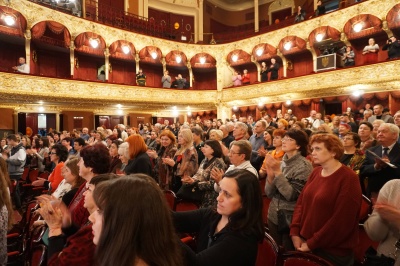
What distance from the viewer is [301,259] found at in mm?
1599

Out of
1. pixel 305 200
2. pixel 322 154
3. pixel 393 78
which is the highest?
pixel 393 78

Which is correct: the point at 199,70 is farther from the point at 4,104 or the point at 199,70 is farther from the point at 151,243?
the point at 151,243

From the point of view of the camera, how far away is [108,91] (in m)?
12.9

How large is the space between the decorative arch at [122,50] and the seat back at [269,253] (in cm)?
1350

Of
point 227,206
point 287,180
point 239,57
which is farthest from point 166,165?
point 239,57

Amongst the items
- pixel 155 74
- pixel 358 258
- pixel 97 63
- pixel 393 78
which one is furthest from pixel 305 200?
pixel 155 74

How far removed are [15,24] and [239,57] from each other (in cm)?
1020

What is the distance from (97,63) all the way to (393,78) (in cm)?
1261

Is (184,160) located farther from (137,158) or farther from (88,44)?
(88,44)

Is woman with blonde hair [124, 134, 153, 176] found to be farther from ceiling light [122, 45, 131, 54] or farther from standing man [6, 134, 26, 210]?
ceiling light [122, 45, 131, 54]

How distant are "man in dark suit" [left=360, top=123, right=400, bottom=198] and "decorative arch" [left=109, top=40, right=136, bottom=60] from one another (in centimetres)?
1261

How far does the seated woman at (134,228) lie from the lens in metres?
0.94

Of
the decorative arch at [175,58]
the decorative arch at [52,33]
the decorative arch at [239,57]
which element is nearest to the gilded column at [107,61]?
the decorative arch at [52,33]

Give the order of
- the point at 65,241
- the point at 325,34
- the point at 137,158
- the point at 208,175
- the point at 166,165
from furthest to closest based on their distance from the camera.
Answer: the point at 325,34 → the point at 166,165 → the point at 137,158 → the point at 208,175 → the point at 65,241
